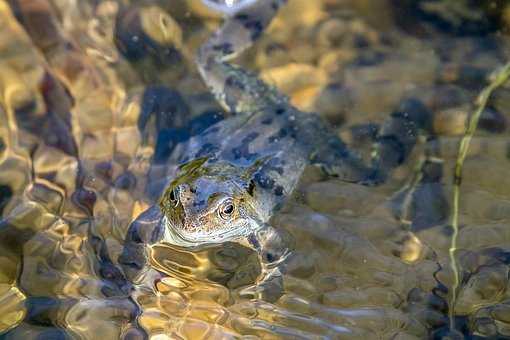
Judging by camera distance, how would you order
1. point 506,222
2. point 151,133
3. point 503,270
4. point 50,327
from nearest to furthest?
point 50,327, point 503,270, point 506,222, point 151,133

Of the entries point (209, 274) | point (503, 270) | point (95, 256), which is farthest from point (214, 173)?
point (503, 270)

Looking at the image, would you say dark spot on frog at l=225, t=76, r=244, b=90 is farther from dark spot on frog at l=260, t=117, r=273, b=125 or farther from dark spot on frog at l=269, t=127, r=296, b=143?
dark spot on frog at l=269, t=127, r=296, b=143

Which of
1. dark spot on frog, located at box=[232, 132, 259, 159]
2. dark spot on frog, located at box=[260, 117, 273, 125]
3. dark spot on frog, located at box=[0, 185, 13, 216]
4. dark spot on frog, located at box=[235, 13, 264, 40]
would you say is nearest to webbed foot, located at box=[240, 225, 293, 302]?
dark spot on frog, located at box=[232, 132, 259, 159]


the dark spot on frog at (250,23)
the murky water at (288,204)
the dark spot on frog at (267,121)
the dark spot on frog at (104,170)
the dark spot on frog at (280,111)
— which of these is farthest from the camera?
the dark spot on frog at (250,23)

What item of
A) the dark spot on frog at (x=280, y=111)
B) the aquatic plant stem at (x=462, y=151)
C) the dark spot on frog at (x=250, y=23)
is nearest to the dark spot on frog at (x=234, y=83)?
the dark spot on frog at (x=280, y=111)

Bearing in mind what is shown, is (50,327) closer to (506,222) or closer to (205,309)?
(205,309)

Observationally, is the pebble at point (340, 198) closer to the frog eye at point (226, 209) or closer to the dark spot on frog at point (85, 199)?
the frog eye at point (226, 209)
